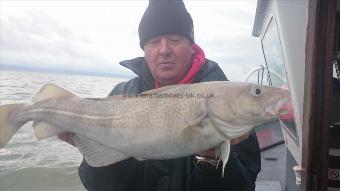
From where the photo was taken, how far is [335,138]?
4020 mm

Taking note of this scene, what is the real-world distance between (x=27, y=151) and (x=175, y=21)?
39.0ft

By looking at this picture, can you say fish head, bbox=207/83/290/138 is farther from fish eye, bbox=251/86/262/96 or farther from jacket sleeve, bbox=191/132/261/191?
jacket sleeve, bbox=191/132/261/191

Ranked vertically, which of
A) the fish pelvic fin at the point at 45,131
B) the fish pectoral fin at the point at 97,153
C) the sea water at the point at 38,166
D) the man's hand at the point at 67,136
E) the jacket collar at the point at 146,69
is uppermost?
the jacket collar at the point at 146,69

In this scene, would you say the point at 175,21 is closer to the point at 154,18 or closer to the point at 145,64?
the point at 154,18

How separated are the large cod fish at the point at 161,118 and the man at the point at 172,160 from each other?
34 cm

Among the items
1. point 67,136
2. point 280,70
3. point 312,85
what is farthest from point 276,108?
point 280,70

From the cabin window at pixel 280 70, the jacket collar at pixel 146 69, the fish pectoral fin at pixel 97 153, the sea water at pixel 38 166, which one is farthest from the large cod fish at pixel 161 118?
the sea water at pixel 38 166

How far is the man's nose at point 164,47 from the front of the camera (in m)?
3.39

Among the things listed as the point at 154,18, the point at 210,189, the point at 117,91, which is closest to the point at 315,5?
the point at 154,18

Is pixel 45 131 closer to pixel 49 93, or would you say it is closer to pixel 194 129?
pixel 49 93

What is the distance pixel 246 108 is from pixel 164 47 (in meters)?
1.30

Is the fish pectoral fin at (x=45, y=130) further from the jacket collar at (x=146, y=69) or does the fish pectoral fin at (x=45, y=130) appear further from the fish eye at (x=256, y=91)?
the fish eye at (x=256, y=91)

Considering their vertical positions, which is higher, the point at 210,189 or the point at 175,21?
the point at 175,21

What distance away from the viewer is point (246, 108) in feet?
7.92
